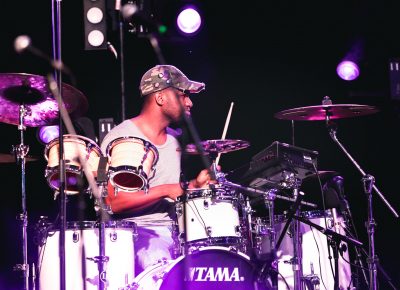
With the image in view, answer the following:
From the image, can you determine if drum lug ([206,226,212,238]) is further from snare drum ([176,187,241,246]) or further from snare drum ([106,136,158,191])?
snare drum ([106,136,158,191])

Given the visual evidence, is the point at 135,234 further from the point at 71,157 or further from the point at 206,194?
the point at 71,157

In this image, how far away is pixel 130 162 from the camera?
3.54 m

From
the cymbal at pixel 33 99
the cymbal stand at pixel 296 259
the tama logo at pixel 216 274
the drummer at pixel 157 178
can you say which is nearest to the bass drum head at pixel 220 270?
the tama logo at pixel 216 274

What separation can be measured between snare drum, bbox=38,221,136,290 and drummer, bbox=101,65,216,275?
22 centimetres

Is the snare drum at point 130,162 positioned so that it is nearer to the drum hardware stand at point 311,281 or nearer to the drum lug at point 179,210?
the drum lug at point 179,210

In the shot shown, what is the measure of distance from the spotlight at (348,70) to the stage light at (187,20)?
58.1 inches

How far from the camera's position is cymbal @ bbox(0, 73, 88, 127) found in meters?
4.09

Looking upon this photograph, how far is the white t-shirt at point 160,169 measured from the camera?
4500 mm

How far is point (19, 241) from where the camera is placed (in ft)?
18.2

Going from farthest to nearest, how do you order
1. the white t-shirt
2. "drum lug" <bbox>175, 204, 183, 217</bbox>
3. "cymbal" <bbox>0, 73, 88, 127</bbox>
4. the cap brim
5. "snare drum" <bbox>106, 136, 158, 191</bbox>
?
the cap brim < the white t-shirt < "cymbal" <bbox>0, 73, 88, 127</bbox> < "drum lug" <bbox>175, 204, 183, 217</bbox> < "snare drum" <bbox>106, 136, 158, 191</bbox>

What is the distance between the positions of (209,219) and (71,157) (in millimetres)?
955

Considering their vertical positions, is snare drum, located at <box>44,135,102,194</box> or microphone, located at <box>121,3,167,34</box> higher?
microphone, located at <box>121,3,167,34</box>

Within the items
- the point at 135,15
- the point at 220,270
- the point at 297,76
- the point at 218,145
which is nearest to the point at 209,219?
the point at 220,270

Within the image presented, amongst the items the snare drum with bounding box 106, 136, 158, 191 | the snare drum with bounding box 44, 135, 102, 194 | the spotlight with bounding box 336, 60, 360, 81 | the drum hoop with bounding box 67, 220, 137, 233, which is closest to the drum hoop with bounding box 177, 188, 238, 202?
the snare drum with bounding box 106, 136, 158, 191
